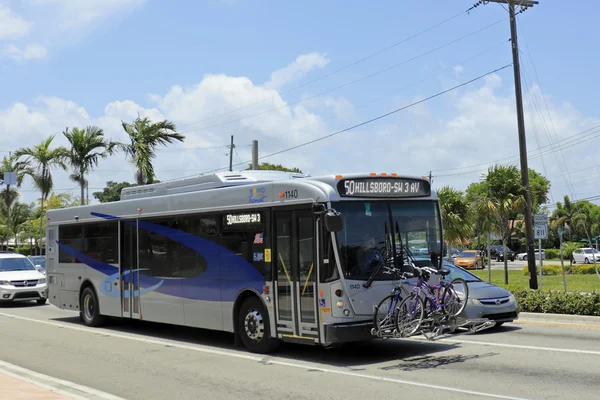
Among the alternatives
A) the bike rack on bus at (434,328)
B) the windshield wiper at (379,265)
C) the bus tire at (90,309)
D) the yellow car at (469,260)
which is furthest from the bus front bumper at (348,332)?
the yellow car at (469,260)

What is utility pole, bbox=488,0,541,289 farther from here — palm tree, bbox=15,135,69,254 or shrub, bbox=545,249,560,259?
shrub, bbox=545,249,560,259

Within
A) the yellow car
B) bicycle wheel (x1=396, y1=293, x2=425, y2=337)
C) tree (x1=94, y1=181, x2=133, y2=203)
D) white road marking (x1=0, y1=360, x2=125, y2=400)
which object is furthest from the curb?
tree (x1=94, y1=181, x2=133, y2=203)

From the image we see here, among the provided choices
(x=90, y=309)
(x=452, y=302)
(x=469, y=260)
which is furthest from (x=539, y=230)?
(x=469, y=260)

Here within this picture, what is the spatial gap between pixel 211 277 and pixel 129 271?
3.42m

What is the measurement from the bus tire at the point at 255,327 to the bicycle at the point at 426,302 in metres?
2.45

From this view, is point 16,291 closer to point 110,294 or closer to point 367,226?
point 110,294

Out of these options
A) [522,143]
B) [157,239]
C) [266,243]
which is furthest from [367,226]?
[522,143]

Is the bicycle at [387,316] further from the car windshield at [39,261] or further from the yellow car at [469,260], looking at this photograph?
the yellow car at [469,260]

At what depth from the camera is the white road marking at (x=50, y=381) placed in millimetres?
8531

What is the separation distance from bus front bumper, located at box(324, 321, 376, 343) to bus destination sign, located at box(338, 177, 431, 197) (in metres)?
2.00

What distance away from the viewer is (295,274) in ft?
36.8

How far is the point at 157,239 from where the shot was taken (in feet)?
48.6

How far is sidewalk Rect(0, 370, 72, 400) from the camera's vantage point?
8234mm

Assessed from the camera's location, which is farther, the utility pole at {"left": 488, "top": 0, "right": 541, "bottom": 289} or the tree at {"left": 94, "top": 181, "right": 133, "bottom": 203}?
the tree at {"left": 94, "top": 181, "right": 133, "bottom": 203}
